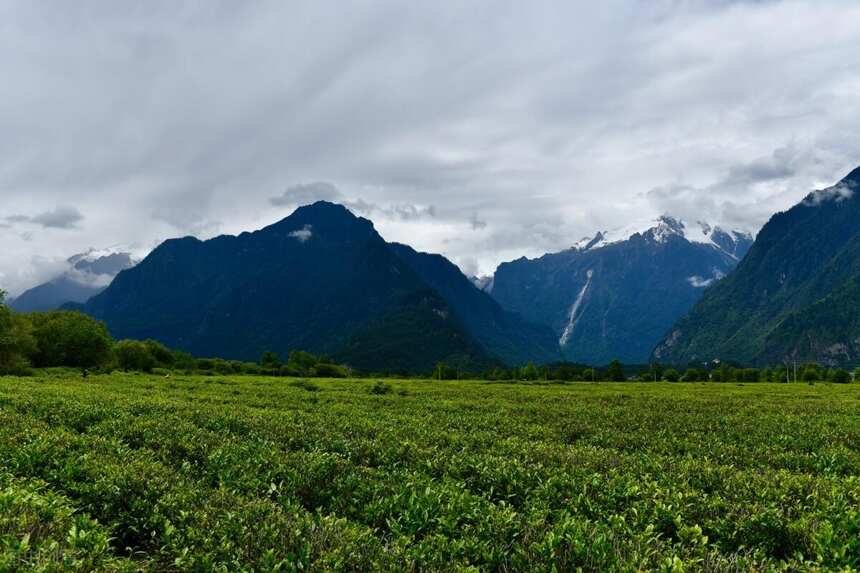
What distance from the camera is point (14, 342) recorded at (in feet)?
294

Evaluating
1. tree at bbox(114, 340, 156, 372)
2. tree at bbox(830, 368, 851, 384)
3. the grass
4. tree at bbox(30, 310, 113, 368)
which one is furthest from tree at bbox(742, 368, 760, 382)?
tree at bbox(30, 310, 113, 368)

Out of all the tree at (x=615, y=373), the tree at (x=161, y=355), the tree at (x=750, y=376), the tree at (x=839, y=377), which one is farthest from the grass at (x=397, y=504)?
the tree at (x=839, y=377)

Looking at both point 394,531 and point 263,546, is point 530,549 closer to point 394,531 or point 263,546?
point 394,531

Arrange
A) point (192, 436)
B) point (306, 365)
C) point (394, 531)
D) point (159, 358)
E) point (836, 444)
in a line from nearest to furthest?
point (394, 531)
point (192, 436)
point (836, 444)
point (159, 358)
point (306, 365)

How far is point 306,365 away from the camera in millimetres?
191875

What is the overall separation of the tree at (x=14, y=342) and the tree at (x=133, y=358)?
25508mm

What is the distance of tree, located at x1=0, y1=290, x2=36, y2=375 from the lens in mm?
86875

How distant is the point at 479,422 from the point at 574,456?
12812 millimetres

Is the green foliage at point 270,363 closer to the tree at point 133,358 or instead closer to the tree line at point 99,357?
the tree line at point 99,357

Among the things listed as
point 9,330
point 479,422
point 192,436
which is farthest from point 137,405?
point 9,330

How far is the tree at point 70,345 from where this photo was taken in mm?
110812


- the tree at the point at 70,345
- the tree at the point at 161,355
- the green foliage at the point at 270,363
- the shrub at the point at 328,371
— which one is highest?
the tree at the point at 70,345

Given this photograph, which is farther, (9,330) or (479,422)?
(9,330)

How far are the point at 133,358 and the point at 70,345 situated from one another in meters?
21.8
